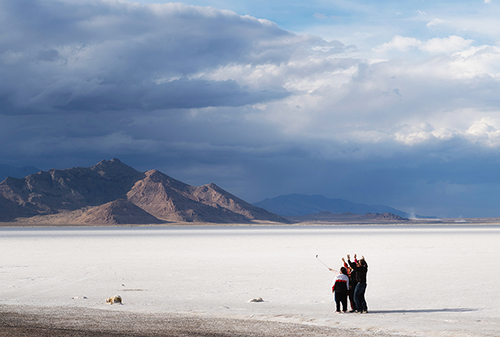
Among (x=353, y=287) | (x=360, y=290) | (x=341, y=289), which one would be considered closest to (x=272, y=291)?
(x=353, y=287)

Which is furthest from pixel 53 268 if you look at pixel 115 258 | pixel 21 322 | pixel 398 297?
pixel 398 297

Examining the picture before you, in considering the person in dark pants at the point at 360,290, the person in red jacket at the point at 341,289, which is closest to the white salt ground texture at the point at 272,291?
the person in dark pants at the point at 360,290

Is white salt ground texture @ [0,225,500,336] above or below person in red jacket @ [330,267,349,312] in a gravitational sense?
below

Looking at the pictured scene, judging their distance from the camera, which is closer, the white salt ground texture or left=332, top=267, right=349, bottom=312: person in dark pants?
the white salt ground texture

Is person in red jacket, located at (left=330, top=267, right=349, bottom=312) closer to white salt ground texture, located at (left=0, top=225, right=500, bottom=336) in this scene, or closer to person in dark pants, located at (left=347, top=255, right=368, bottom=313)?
person in dark pants, located at (left=347, top=255, right=368, bottom=313)

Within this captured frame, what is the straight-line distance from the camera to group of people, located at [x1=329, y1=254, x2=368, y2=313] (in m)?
14.2

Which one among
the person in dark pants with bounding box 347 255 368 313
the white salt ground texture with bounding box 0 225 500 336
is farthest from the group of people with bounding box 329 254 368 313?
the white salt ground texture with bounding box 0 225 500 336

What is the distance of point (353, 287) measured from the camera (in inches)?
573

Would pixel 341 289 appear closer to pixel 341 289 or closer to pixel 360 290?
pixel 341 289

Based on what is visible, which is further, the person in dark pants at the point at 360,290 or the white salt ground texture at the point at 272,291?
the person in dark pants at the point at 360,290

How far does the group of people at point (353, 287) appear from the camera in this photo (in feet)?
46.5

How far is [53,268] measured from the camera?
2573cm

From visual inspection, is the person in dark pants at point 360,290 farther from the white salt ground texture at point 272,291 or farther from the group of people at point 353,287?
the white salt ground texture at point 272,291

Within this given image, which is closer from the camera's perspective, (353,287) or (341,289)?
(341,289)
